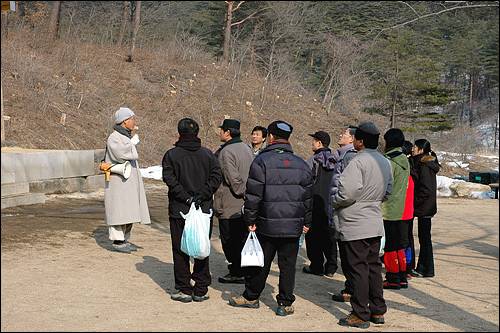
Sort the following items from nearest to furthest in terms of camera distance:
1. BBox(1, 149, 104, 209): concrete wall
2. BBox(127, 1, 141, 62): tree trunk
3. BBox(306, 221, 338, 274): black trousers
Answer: BBox(306, 221, 338, 274): black trousers
BBox(1, 149, 104, 209): concrete wall
BBox(127, 1, 141, 62): tree trunk

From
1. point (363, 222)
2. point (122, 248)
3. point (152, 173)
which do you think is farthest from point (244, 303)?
point (152, 173)

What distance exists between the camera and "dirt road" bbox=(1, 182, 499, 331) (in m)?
5.12

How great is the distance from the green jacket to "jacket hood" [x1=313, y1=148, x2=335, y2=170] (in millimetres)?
768

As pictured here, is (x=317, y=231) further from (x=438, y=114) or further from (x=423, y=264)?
(x=438, y=114)

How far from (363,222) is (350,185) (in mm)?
338

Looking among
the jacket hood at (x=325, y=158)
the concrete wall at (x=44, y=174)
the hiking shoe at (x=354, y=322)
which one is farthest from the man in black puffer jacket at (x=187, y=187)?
the concrete wall at (x=44, y=174)

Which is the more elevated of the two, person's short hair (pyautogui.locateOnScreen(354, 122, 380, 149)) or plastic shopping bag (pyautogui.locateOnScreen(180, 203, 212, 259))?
person's short hair (pyautogui.locateOnScreen(354, 122, 380, 149))

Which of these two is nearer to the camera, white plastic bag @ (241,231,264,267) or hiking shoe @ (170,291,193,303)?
white plastic bag @ (241,231,264,267)

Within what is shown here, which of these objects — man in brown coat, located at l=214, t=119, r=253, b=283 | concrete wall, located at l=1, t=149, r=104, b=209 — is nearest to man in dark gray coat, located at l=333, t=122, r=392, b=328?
man in brown coat, located at l=214, t=119, r=253, b=283

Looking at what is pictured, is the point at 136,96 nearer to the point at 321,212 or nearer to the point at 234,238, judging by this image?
the point at 321,212

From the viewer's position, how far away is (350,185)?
5145mm

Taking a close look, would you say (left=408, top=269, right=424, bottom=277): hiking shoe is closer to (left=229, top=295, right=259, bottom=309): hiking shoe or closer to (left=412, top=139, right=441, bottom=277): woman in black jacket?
(left=412, top=139, right=441, bottom=277): woman in black jacket

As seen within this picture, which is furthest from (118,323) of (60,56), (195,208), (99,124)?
(60,56)

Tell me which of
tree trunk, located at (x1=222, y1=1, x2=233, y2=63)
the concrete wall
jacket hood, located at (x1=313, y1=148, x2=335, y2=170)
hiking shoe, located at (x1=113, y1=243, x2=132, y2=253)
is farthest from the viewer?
tree trunk, located at (x1=222, y1=1, x2=233, y2=63)
